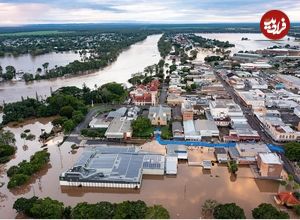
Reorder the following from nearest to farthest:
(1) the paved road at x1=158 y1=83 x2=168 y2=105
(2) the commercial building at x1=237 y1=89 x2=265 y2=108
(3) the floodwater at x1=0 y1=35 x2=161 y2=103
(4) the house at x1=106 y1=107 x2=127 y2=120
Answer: (4) the house at x1=106 y1=107 x2=127 y2=120
(2) the commercial building at x1=237 y1=89 x2=265 y2=108
(1) the paved road at x1=158 y1=83 x2=168 y2=105
(3) the floodwater at x1=0 y1=35 x2=161 y2=103

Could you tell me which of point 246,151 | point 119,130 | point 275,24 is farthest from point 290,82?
point 275,24

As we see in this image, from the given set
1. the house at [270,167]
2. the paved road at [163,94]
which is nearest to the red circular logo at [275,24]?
the house at [270,167]

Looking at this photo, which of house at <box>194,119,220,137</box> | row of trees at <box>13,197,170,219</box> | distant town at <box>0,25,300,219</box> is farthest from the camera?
house at <box>194,119,220,137</box>

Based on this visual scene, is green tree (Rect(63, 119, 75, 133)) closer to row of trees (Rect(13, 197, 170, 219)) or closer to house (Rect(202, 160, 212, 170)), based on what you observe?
row of trees (Rect(13, 197, 170, 219))

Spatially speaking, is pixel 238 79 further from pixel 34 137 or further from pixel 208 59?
pixel 34 137

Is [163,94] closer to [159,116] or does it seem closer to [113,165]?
[159,116]

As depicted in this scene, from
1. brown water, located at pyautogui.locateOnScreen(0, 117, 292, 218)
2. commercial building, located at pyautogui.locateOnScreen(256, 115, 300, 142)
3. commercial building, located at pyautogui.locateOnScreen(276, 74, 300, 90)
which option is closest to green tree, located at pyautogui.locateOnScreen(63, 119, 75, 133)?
brown water, located at pyautogui.locateOnScreen(0, 117, 292, 218)
